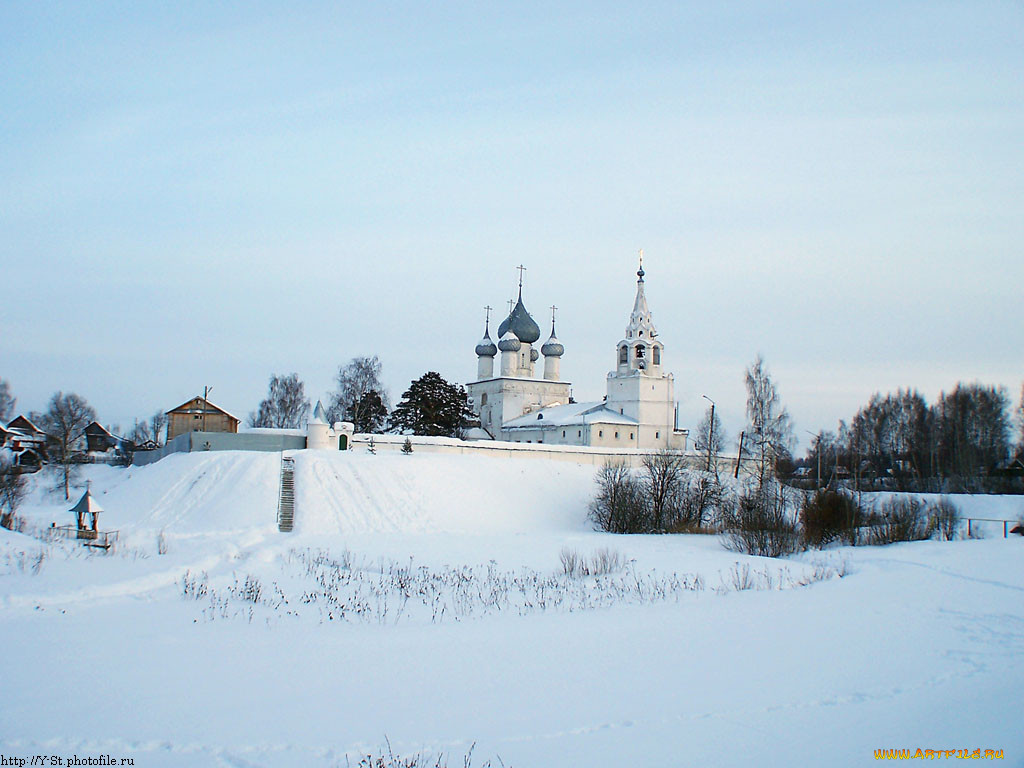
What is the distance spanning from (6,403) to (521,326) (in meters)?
43.3

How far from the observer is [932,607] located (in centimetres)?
1201

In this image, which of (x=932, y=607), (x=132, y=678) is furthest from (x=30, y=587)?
(x=932, y=607)

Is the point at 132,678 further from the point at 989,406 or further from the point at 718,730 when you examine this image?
the point at 989,406

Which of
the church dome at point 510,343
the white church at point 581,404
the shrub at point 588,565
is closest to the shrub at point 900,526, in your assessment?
the shrub at point 588,565

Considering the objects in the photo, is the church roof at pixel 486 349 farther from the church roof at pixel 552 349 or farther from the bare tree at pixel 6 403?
the bare tree at pixel 6 403

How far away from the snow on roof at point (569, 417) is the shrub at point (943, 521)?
75.6ft

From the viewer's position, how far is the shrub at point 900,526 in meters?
24.5

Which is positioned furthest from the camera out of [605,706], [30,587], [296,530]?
[296,530]

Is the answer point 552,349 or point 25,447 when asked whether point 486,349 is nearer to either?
point 552,349

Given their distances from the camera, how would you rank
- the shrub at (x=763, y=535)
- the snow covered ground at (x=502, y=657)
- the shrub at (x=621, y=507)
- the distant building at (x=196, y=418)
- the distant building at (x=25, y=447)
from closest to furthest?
the snow covered ground at (x=502, y=657) → the shrub at (x=763, y=535) → the shrub at (x=621, y=507) → the distant building at (x=196, y=418) → the distant building at (x=25, y=447)

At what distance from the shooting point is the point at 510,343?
59.8m

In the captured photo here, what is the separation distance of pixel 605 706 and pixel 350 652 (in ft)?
10.7

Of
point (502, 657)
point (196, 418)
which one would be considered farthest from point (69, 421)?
point (502, 657)

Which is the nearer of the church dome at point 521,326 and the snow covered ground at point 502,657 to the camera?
the snow covered ground at point 502,657
